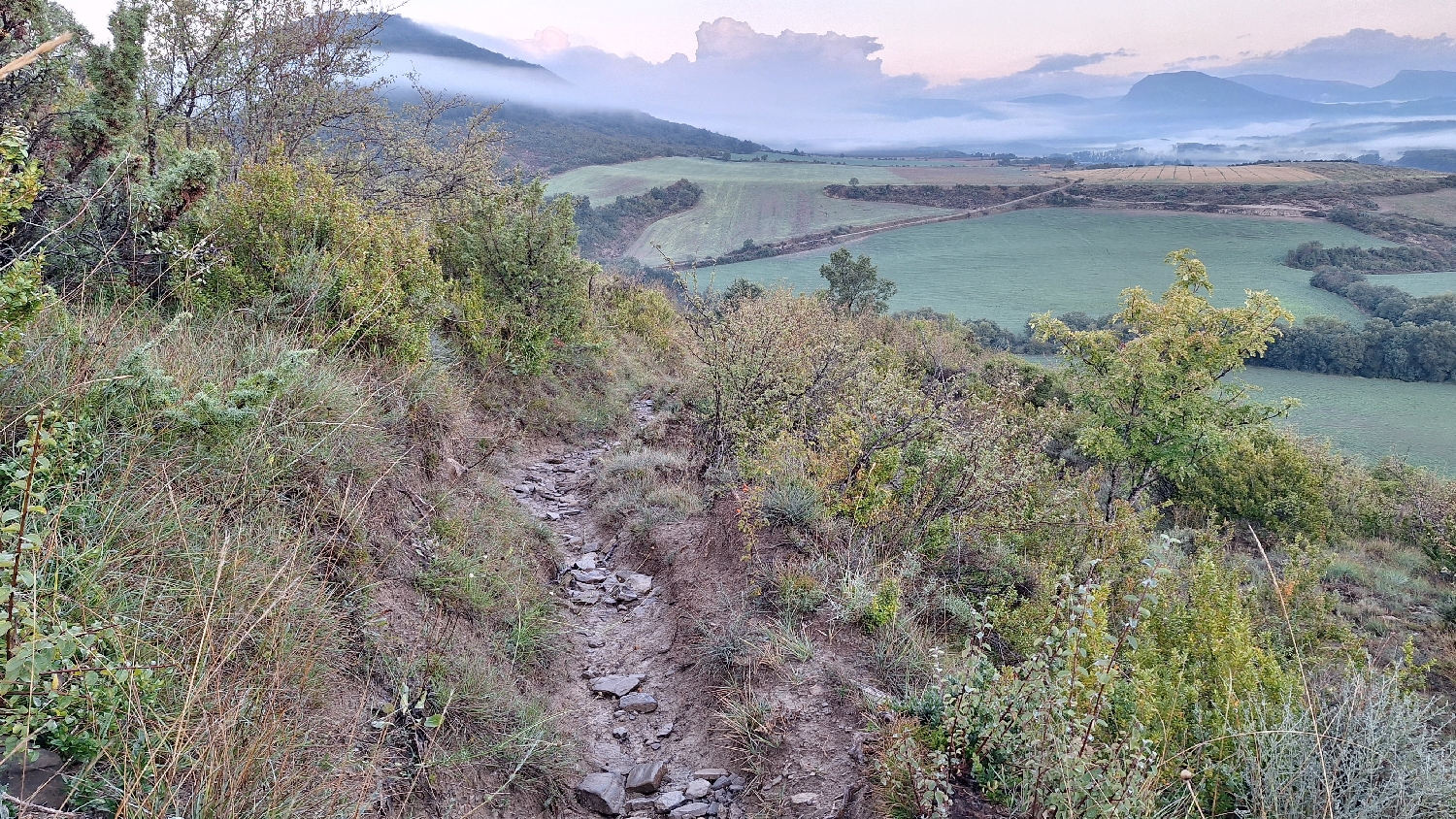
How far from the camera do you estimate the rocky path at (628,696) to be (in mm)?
4180

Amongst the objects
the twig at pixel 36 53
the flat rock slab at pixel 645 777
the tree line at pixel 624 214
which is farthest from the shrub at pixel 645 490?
the tree line at pixel 624 214

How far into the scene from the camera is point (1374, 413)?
4112 cm

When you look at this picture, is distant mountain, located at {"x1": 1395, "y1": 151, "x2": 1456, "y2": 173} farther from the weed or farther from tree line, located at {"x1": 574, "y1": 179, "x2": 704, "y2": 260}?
the weed

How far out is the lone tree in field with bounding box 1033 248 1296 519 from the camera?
1412 cm

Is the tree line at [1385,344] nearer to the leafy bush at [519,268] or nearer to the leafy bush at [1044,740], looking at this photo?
the leafy bush at [519,268]

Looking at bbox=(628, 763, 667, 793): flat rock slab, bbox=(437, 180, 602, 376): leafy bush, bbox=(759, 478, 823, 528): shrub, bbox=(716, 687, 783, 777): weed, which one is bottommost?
bbox=(628, 763, 667, 793): flat rock slab

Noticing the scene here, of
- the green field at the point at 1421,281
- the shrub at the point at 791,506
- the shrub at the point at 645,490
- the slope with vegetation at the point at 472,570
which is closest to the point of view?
the slope with vegetation at the point at 472,570

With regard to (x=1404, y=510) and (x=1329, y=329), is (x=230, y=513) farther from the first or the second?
(x=1329, y=329)

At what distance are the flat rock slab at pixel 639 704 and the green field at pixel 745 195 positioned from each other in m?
59.4

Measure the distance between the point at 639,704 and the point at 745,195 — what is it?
88.2 metres

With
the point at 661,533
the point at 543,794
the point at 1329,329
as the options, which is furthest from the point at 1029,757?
the point at 1329,329

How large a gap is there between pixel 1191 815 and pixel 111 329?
258 inches

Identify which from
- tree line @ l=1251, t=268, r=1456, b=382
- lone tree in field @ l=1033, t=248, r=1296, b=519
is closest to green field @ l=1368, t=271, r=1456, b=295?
tree line @ l=1251, t=268, r=1456, b=382

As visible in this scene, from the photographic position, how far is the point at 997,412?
7.54 m
